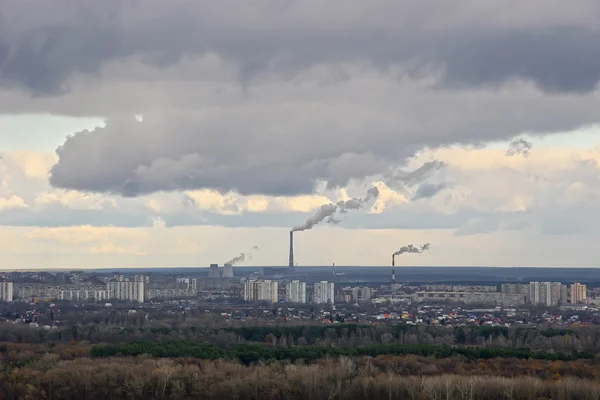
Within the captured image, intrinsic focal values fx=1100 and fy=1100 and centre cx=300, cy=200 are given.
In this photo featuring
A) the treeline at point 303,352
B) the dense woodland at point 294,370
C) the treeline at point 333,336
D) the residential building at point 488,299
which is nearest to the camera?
the dense woodland at point 294,370

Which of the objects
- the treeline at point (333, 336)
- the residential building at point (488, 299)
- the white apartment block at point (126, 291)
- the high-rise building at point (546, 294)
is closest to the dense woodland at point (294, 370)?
the treeline at point (333, 336)

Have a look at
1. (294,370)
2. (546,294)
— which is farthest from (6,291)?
(294,370)

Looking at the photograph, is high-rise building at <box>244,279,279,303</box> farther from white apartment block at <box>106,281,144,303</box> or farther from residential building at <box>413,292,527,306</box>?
residential building at <box>413,292,527,306</box>

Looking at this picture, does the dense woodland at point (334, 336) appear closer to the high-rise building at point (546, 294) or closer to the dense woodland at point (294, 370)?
the dense woodland at point (294, 370)

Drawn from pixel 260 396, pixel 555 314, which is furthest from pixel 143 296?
pixel 260 396

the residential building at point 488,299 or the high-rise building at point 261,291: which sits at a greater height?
the high-rise building at point 261,291

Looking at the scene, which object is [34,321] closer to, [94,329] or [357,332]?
[94,329]

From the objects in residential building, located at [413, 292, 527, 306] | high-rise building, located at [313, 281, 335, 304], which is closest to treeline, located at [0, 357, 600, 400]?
residential building, located at [413, 292, 527, 306]
